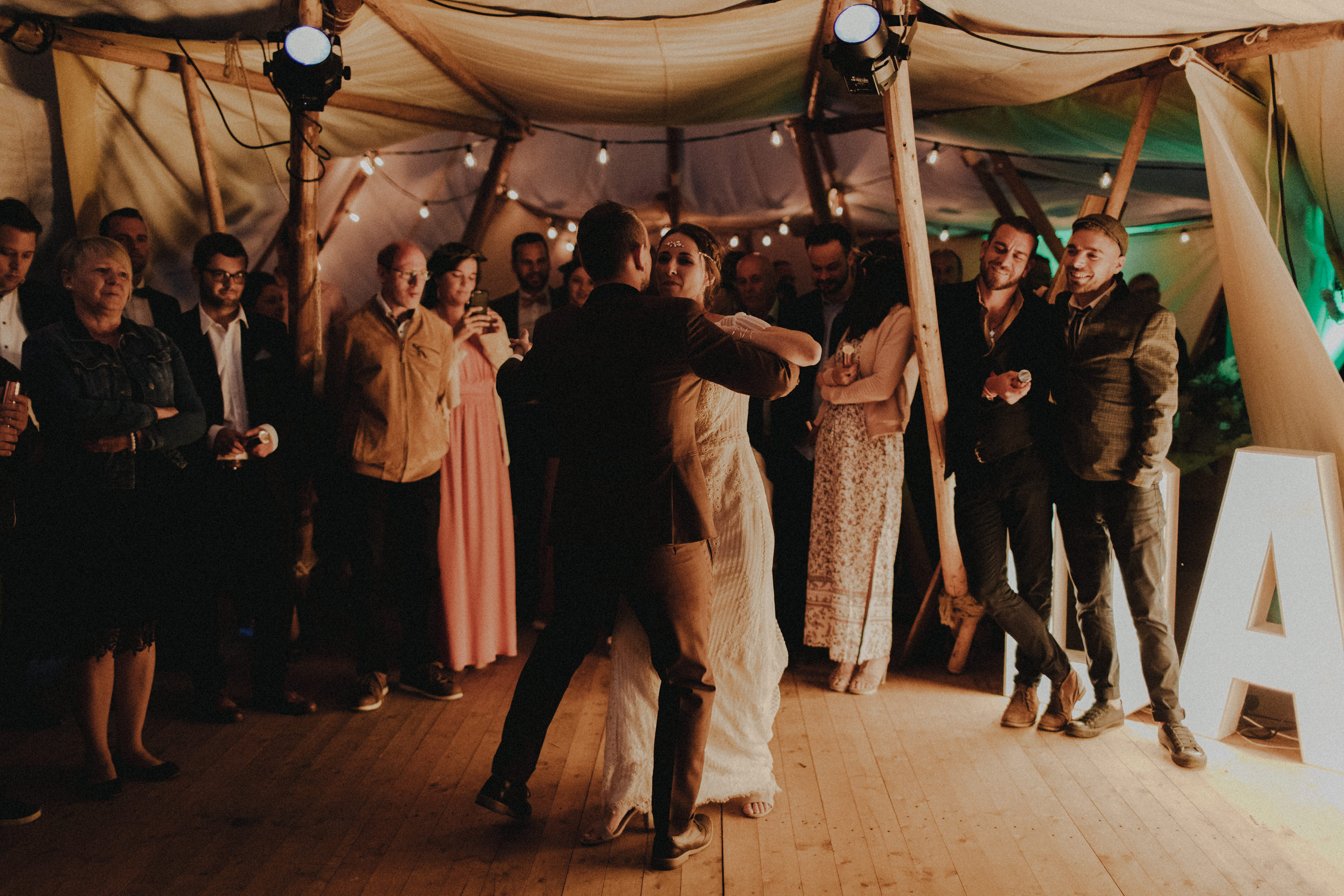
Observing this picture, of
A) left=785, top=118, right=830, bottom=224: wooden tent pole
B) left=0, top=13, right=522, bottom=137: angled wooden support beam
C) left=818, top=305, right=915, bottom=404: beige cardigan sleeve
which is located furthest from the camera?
left=785, top=118, right=830, bottom=224: wooden tent pole

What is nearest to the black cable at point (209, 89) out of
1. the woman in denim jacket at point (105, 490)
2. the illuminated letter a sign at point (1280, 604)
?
the woman in denim jacket at point (105, 490)

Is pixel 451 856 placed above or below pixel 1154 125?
below

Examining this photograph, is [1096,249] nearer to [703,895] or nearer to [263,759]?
[703,895]

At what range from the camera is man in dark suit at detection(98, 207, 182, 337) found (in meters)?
3.24

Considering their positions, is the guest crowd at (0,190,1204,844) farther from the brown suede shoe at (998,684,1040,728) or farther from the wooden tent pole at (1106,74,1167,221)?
the wooden tent pole at (1106,74,1167,221)

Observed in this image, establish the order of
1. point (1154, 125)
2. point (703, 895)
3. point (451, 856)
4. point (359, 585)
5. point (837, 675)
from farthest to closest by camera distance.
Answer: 1. point (1154, 125)
2. point (837, 675)
3. point (359, 585)
4. point (451, 856)
5. point (703, 895)

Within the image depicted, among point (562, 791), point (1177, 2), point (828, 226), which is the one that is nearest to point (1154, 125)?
point (1177, 2)

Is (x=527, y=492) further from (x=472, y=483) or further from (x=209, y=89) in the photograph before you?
(x=209, y=89)

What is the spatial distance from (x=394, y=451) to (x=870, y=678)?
194 cm

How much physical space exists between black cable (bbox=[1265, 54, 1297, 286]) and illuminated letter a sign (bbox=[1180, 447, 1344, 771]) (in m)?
0.97

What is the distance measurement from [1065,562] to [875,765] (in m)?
1.13

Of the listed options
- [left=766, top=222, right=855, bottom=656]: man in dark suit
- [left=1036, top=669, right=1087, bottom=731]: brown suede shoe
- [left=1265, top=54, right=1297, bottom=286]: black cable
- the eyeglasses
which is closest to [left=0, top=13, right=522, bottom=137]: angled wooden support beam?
the eyeglasses

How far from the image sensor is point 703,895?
2.15m

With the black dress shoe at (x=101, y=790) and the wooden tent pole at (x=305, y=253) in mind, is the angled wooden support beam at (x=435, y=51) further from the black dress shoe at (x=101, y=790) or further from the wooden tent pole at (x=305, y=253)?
the black dress shoe at (x=101, y=790)
